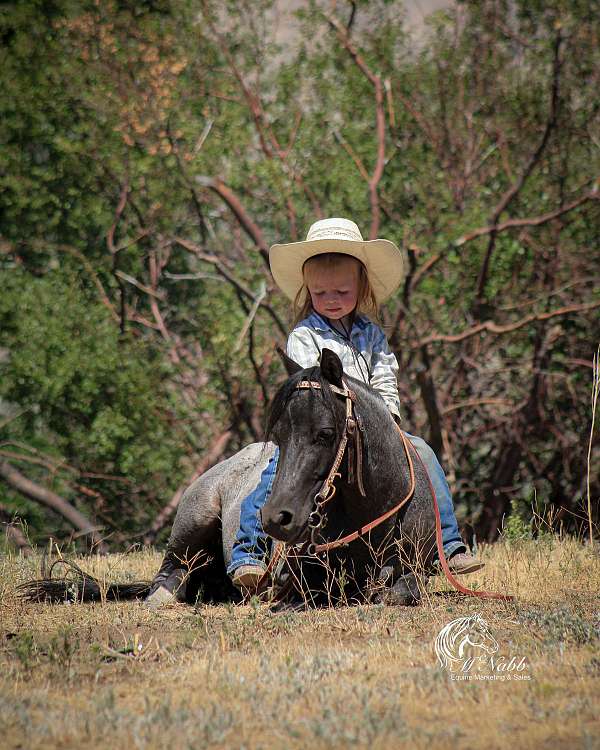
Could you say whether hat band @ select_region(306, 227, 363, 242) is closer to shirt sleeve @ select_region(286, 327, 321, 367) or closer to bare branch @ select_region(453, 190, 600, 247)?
shirt sleeve @ select_region(286, 327, 321, 367)

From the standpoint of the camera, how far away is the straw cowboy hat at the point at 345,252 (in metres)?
5.71

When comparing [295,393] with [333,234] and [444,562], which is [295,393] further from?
[333,234]

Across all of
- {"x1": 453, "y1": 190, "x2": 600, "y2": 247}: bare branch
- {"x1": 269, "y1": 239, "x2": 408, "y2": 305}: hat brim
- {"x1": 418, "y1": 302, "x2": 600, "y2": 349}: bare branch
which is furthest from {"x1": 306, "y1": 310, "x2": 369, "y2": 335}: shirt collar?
{"x1": 453, "y1": 190, "x2": 600, "y2": 247}: bare branch

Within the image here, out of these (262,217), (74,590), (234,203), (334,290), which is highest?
(262,217)

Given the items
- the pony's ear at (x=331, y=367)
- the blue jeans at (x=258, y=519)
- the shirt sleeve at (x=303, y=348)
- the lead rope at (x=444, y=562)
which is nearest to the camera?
the pony's ear at (x=331, y=367)

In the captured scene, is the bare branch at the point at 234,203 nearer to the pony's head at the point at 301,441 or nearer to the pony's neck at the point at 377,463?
the pony's neck at the point at 377,463

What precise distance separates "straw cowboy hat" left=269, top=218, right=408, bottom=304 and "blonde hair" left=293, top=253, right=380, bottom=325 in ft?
0.11

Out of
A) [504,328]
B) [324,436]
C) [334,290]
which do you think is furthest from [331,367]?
→ [504,328]

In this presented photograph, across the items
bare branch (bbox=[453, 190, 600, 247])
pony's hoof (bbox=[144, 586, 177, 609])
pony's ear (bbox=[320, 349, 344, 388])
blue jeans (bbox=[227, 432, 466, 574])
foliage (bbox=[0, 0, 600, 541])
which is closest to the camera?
pony's ear (bbox=[320, 349, 344, 388])

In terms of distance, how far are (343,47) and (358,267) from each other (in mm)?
7245

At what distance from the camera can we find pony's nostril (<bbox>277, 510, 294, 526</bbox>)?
13.8 feet

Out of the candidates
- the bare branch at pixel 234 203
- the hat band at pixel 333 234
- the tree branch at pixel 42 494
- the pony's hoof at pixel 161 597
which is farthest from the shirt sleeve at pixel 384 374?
the tree branch at pixel 42 494

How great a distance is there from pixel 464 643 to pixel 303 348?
2.07m

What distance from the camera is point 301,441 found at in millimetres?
4422
